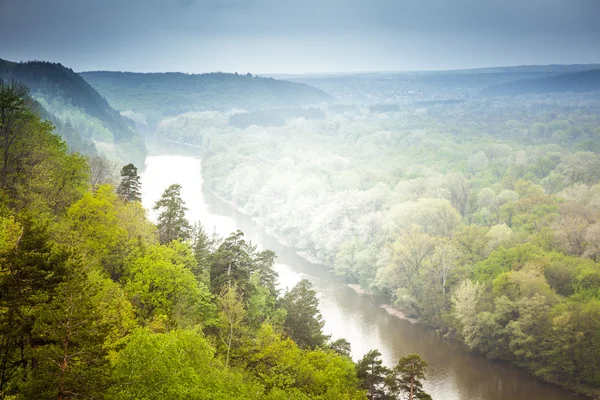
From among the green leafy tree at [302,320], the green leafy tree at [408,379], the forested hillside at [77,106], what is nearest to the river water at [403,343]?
the green leafy tree at [302,320]

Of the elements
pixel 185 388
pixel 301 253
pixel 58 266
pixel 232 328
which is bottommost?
pixel 301 253

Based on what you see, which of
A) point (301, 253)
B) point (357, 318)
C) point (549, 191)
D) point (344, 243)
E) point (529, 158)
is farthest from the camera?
point (529, 158)

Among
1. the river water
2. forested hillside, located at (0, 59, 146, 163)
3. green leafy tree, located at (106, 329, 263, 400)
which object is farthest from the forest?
forested hillside, located at (0, 59, 146, 163)

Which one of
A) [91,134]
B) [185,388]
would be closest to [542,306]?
[185,388]

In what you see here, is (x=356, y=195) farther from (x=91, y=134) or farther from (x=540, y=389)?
(x=91, y=134)

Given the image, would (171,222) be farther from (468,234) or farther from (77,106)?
(77,106)

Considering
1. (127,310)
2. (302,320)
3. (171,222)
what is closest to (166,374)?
(127,310)
